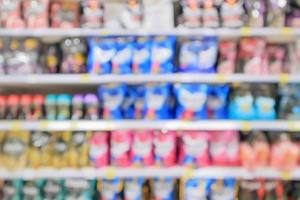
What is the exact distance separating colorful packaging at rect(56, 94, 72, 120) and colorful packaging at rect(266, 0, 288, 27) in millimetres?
1267

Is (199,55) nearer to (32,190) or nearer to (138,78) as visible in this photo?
(138,78)

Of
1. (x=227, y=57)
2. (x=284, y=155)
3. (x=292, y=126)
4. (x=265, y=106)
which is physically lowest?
(x=284, y=155)

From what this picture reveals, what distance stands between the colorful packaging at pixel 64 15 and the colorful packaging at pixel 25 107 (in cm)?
46

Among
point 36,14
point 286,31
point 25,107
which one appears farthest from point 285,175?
point 36,14

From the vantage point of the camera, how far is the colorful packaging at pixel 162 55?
2.71 meters

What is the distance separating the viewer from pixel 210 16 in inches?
106

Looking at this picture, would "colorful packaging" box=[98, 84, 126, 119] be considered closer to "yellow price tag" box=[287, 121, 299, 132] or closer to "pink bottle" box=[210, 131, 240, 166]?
"pink bottle" box=[210, 131, 240, 166]

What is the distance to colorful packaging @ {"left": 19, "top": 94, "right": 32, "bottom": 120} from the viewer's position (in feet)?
9.05

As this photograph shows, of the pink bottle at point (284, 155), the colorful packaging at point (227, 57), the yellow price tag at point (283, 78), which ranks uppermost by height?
the colorful packaging at point (227, 57)

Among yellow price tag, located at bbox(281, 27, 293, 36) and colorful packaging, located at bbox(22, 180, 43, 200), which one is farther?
colorful packaging, located at bbox(22, 180, 43, 200)

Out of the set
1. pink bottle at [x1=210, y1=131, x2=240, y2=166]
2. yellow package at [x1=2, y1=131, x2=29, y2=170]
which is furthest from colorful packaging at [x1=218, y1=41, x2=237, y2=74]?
yellow package at [x1=2, y1=131, x2=29, y2=170]

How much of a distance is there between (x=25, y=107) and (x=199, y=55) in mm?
1070

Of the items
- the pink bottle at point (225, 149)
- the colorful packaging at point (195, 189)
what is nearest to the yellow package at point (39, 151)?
the colorful packaging at point (195, 189)

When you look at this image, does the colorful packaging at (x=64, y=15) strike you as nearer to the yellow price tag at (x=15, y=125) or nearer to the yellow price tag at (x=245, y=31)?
the yellow price tag at (x=15, y=125)
